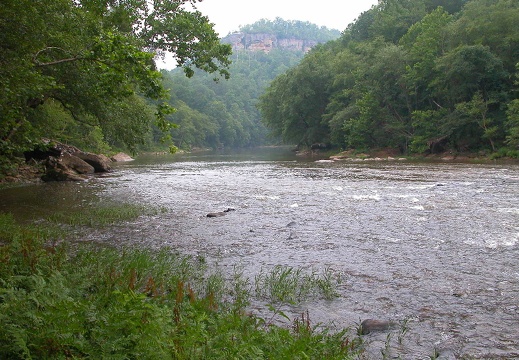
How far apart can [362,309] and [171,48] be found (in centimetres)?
1979

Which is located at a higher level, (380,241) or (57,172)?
(57,172)

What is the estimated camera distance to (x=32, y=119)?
20969 millimetres

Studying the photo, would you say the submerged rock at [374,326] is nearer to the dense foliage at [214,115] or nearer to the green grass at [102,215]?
the green grass at [102,215]

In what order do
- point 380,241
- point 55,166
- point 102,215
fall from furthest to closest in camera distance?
point 55,166 → point 102,215 → point 380,241

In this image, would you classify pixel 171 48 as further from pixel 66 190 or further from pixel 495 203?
pixel 495 203

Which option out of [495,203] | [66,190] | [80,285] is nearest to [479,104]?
[495,203]

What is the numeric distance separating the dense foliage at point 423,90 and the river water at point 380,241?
25501 mm

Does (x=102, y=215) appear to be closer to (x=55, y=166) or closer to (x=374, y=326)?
(x=374, y=326)

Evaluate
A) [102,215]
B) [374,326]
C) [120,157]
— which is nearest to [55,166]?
[102,215]

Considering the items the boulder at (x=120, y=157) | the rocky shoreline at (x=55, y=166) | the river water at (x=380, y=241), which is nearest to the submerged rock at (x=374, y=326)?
the river water at (x=380, y=241)

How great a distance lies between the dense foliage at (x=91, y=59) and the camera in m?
8.70

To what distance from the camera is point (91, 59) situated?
883 centimetres

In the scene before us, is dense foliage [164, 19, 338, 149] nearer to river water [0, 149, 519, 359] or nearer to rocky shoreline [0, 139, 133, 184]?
rocky shoreline [0, 139, 133, 184]

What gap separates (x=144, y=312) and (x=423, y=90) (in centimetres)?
5456
